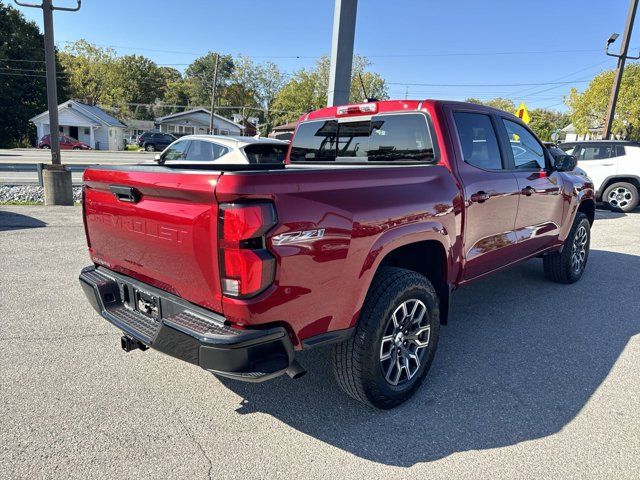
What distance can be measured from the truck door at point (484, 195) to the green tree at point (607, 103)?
37.4 meters

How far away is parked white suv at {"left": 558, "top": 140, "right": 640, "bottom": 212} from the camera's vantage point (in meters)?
11.7

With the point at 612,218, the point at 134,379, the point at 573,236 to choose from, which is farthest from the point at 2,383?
the point at 612,218

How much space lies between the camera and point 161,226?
7.66 feet

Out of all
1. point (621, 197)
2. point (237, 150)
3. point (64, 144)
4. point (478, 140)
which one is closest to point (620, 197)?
point (621, 197)

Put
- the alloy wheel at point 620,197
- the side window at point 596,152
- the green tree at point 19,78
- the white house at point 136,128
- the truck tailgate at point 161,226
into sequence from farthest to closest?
the white house at point 136,128
the green tree at point 19,78
the side window at point 596,152
the alloy wheel at point 620,197
the truck tailgate at point 161,226

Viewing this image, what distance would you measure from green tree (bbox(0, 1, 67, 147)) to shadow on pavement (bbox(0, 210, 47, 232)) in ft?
141

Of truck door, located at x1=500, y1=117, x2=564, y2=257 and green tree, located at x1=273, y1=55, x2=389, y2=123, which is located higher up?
green tree, located at x1=273, y1=55, x2=389, y2=123

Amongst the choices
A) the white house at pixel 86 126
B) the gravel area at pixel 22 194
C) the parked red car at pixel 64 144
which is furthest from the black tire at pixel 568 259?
the white house at pixel 86 126

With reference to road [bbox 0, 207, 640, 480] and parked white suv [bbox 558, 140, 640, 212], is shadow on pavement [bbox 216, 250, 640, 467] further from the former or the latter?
parked white suv [bbox 558, 140, 640, 212]

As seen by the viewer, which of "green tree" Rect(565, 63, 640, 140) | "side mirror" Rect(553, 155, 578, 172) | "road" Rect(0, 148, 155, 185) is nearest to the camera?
"side mirror" Rect(553, 155, 578, 172)

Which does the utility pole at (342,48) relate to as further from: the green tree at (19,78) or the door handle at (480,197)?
the green tree at (19,78)

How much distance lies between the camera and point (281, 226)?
2066 millimetres

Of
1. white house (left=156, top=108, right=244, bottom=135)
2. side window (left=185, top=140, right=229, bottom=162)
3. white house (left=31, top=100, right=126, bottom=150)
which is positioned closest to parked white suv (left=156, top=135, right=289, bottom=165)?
side window (left=185, top=140, right=229, bottom=162)

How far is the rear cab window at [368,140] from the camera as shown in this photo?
134 inches
